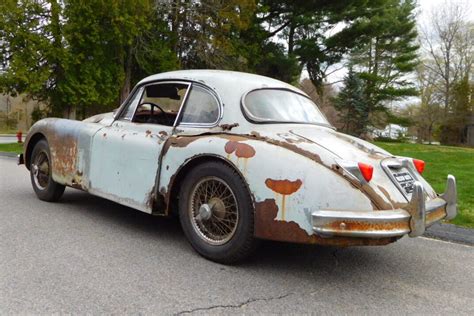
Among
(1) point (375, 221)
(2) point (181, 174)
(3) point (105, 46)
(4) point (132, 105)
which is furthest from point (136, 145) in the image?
(3) point (105, 46)

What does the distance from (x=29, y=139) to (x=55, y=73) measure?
1350 cm

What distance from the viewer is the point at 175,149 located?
11.8 ft

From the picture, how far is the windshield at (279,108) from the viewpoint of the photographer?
3656mm

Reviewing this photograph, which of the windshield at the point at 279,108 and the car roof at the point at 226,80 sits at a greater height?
the car roof at the point at 226,80

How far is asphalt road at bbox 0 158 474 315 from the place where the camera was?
102 inches

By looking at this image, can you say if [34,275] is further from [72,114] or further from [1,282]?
[72,114]

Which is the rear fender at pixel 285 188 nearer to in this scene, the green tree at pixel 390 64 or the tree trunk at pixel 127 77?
the tree trunk at pixel 127 77

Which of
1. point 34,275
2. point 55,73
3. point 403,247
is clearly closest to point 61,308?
→ point 34,275

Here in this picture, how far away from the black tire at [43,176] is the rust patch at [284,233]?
330cm

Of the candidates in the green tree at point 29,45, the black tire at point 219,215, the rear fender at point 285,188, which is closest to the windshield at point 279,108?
the rear fender at point 285,188

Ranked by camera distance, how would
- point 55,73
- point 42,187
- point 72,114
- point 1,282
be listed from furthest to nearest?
point 72,114
point 55,73
point 42,187
point 1,282

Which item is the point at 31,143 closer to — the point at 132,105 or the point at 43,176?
the point at 43,176

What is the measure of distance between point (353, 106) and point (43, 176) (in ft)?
90.0

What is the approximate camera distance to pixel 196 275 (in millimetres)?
3068
